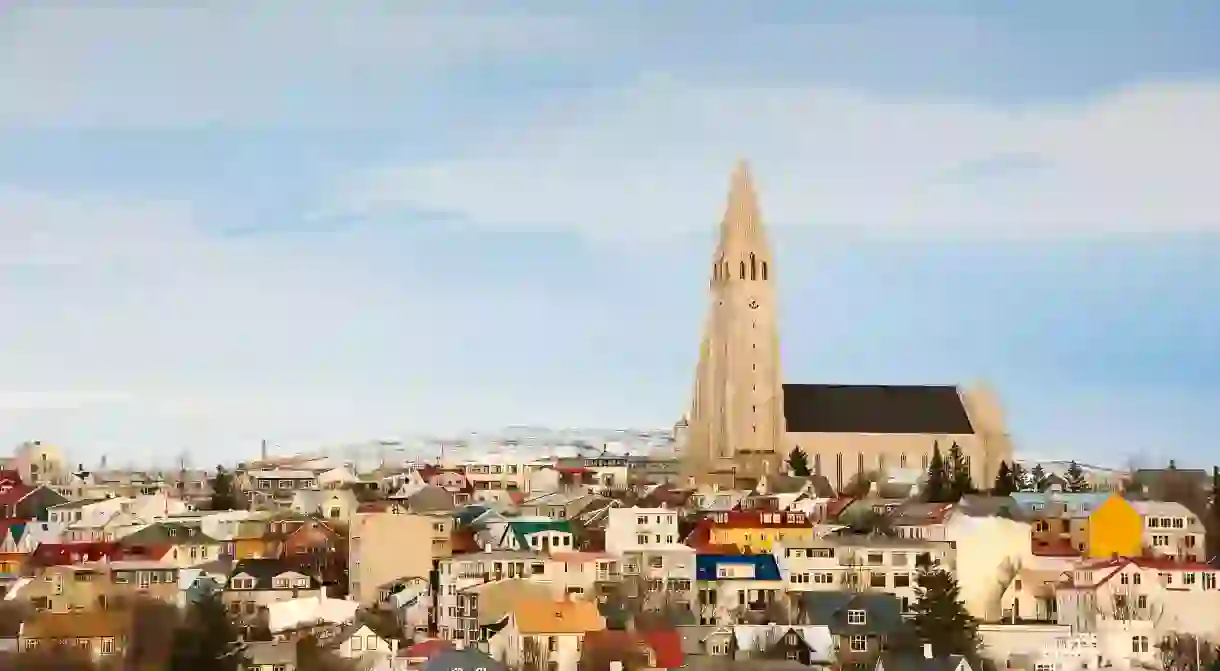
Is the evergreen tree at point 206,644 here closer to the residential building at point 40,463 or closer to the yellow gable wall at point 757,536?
the yellow gable wall at point 757,536

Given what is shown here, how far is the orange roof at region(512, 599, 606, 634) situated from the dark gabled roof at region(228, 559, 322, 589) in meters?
4.96

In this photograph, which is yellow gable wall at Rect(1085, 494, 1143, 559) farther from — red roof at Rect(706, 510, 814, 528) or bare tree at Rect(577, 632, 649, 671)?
bare tree at Rect(577, 632, 649, 671)

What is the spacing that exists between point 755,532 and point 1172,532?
7.34 meters

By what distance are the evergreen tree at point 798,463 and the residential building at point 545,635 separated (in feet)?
88.7

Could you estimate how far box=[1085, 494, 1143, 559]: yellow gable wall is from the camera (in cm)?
3975

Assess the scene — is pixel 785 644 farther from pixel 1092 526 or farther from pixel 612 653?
pixel 1092 526

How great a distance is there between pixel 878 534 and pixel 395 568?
26.7 ft

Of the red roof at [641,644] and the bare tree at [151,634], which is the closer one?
the bare tree at [151,634]

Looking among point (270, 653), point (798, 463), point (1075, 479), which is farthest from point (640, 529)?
point (798, 463)

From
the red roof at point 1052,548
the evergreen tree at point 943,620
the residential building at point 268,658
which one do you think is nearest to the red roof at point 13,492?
the residential building at point 268,658

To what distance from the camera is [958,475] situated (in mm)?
52469

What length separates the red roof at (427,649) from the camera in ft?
97.5

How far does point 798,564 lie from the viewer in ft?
118

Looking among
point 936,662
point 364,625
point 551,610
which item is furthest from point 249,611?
point 936,662
